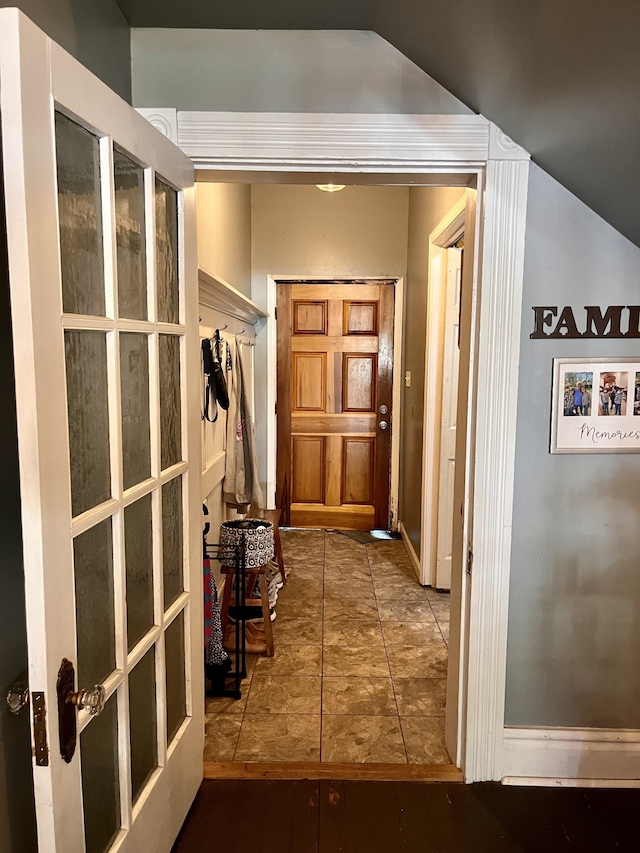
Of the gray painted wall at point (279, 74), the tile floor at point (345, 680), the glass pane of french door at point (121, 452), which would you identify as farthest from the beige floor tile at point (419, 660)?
the gray painted wall at point (279, 74)

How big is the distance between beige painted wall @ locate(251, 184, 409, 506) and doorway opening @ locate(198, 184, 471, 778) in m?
0.01

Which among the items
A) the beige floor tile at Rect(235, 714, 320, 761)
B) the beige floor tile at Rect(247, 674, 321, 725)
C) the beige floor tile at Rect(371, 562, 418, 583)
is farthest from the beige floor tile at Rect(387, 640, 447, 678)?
the beige floor tile at Rect(371, 562, 418, 583)

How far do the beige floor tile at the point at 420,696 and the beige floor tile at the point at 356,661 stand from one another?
120 millimetres

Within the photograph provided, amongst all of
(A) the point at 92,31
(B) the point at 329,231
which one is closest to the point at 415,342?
(B) the point at 329,231

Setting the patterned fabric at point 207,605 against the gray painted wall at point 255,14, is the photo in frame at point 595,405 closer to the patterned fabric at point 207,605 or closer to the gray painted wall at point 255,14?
the gray painted wall at point 255,14

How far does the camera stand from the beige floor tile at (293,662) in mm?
2564

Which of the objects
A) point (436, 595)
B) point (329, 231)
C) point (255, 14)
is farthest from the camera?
point (329, 231)

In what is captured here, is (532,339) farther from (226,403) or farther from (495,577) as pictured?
(226,403)

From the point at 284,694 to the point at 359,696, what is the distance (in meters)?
0.32

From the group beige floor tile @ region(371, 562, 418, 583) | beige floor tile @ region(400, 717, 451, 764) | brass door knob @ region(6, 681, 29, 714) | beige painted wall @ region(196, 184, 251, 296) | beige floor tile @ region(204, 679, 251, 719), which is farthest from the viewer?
beige floor tile @ region(371, 562, 418, 583)

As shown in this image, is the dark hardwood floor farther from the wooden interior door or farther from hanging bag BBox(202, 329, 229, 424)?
the wooden interior door

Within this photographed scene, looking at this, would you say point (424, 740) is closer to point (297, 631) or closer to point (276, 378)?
point (297, 631)

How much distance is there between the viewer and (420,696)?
238 cm

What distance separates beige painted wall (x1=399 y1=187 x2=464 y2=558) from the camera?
11.7ft
